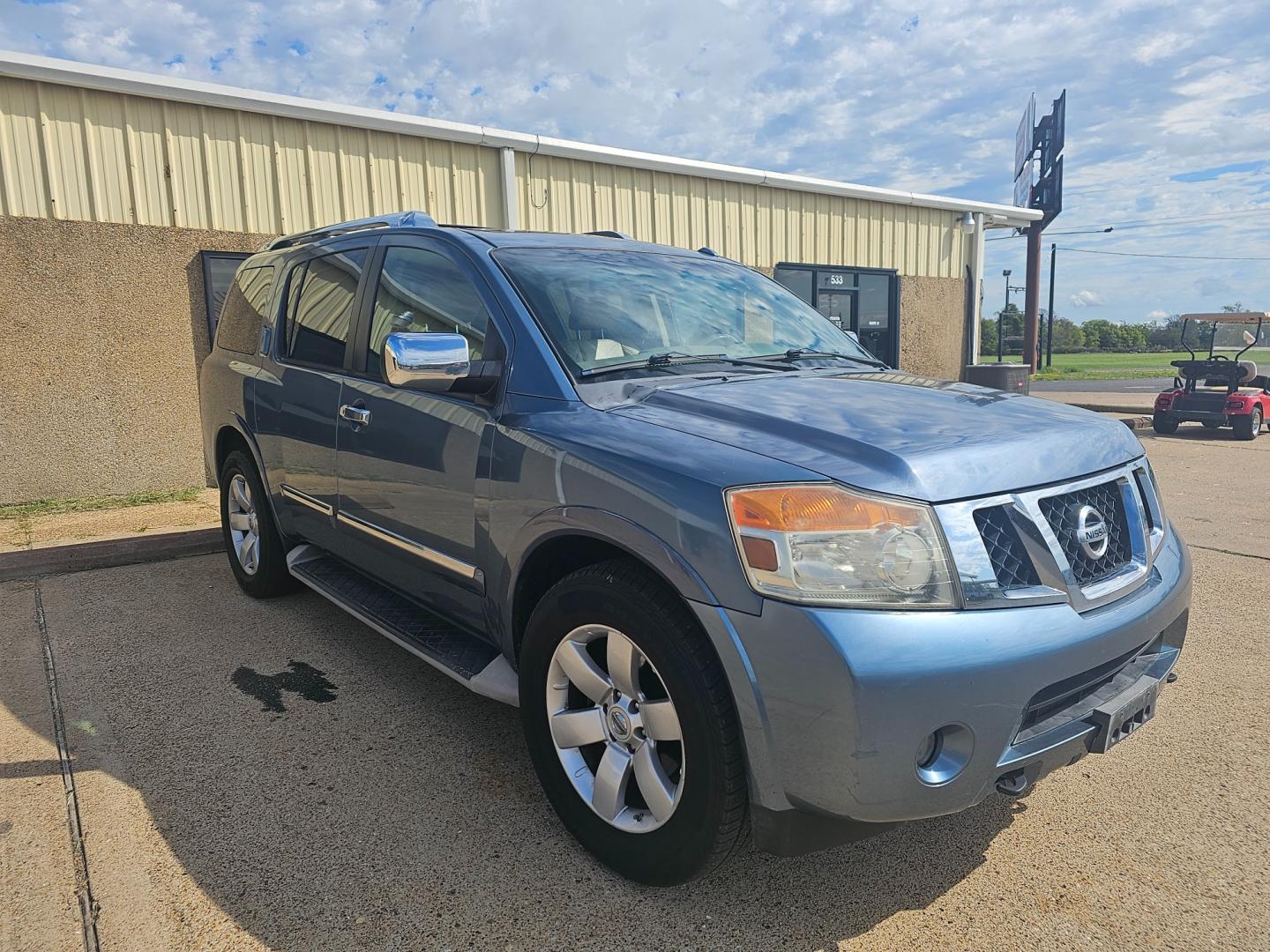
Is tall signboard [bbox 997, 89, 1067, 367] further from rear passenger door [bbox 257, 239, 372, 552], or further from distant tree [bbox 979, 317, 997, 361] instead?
rear passenger door [bbox 257, 239, 372, 552]

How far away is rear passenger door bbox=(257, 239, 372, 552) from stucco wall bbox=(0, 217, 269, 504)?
13.6ft

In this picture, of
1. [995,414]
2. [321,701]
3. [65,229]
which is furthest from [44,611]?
[995,414]

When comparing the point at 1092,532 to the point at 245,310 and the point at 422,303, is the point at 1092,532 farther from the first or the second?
the point at 245,310

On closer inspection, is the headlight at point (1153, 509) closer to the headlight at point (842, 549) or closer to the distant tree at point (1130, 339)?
the headlight at point (842, 549)

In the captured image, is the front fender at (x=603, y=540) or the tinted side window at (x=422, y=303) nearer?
the front fender at (x=603, y=540)

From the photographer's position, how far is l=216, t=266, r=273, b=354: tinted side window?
4656 millimetres

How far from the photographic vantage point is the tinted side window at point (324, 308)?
379 cm

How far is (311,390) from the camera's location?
154 inches

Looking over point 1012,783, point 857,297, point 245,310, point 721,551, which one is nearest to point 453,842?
point 721,551

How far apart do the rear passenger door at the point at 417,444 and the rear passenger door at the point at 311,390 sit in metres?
0.14

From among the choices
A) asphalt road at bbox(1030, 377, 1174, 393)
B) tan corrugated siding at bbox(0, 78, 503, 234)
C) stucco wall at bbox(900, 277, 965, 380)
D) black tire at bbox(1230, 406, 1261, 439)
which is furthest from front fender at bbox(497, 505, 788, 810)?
asphalt road at bbox(1030, 377, 1174, 393)

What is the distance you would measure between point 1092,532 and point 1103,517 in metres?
0.11

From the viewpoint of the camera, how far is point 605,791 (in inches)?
93.9

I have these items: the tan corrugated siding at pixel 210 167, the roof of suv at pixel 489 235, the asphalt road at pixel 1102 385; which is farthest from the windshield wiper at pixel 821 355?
the asphalt road at pixel 1102 385
